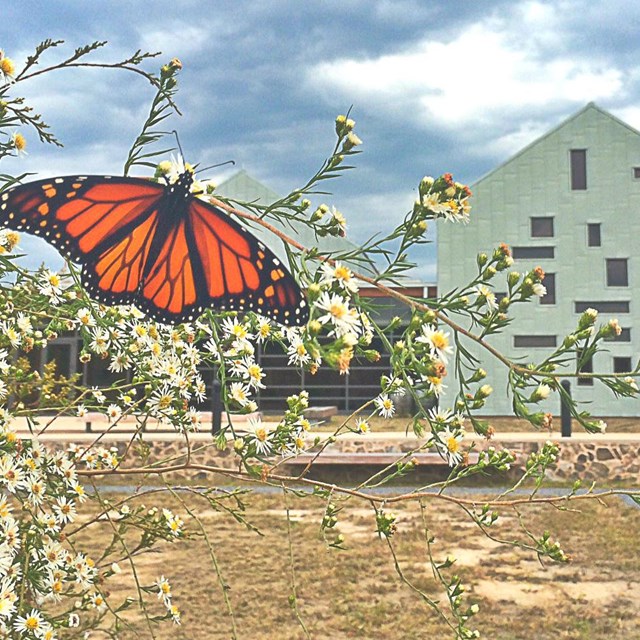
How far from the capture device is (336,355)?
3.23 ft

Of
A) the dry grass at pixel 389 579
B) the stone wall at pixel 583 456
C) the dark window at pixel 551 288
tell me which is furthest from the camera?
the dark window at pixel 551 288

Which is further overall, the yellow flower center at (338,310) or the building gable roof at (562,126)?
the building gable roof at (562,126)

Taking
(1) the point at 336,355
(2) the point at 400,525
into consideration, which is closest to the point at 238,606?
(2) the point at 400,525

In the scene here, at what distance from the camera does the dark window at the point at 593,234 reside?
18.4 meters

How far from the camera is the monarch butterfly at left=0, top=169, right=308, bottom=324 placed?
1242mm

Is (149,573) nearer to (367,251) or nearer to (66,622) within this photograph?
(66,622)

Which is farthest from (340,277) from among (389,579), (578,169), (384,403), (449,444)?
(578,169)

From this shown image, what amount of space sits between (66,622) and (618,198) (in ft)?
60.2

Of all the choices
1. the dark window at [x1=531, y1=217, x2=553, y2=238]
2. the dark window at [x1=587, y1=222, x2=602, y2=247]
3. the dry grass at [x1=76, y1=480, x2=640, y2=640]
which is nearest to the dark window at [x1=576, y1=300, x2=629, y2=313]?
the dark window at [x1=587, y1=222, x2=602, y2=247]

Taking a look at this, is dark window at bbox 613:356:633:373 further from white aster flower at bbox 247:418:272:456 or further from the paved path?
white aster flower at bbox 247:418:272:456

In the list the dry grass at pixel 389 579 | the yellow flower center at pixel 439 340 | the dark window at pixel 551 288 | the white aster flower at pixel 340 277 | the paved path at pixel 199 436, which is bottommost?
the dry grass at pixel 389 579

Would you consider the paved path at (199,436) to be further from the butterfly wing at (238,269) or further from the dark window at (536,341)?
the butterfly wing at (238,269)

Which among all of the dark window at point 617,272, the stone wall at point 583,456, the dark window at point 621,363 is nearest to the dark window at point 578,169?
the dark window at point 617,272

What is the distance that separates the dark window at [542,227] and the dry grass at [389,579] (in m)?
11.3
